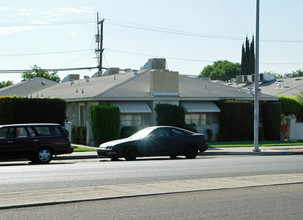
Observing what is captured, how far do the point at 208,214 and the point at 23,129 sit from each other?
41.3 feet

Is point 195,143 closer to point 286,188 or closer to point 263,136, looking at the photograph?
point 286,188

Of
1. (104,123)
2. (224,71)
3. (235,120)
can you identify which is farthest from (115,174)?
(224,71)

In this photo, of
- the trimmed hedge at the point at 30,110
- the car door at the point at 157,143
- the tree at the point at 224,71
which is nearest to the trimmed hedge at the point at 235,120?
the trimmed hedge at the point at 30,110

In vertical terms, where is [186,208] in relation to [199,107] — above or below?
below

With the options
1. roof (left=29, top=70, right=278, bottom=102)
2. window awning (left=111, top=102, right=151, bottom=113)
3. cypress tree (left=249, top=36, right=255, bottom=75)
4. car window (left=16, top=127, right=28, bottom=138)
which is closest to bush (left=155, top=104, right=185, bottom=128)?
roof (left=29, top=70, right=278, bottom=102)

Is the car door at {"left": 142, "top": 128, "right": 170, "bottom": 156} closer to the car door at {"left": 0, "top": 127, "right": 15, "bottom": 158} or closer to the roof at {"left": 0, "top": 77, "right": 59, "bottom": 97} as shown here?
the car door at {"left": 0, "top": 127, "right": 15, "bottom": 158}

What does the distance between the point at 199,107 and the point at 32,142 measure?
16.9 m

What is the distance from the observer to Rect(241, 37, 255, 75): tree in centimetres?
9031

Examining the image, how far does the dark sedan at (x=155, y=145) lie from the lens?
20594mm

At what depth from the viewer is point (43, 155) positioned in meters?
19.5

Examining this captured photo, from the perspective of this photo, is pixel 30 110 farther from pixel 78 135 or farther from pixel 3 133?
pixel 3 133

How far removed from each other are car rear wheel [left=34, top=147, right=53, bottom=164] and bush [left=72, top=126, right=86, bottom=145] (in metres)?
12.7

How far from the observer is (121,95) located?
3180 centimetres

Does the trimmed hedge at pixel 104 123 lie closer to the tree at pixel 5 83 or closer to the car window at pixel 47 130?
the car window at pixel 47 130
